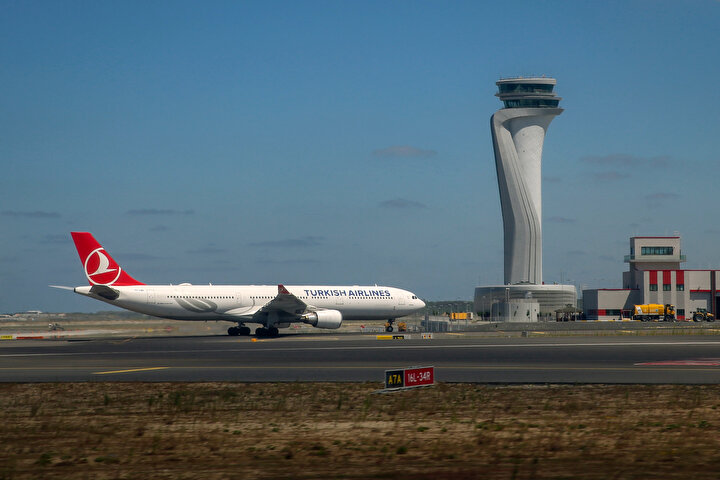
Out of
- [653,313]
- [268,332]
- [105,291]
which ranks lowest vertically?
[268,332]

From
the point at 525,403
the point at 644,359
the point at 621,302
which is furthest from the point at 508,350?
the point at 621,302

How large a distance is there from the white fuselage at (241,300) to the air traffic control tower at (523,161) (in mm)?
42118

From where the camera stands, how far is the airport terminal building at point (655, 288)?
97875 mm

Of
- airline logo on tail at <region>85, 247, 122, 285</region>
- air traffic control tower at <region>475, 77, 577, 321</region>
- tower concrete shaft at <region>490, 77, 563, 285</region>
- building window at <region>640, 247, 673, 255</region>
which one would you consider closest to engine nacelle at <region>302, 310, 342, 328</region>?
airline logo on tail at <region>85, 247, 122, 285</region>

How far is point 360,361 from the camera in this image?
33.3 metres

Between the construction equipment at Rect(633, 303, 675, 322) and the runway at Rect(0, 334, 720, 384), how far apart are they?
45.8 meters

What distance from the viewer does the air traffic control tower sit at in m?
107

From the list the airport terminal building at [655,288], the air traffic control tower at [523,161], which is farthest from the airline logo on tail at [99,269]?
the airport terminal building at [655,288]

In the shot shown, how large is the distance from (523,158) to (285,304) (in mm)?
59660

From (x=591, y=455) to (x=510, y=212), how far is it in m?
96.7

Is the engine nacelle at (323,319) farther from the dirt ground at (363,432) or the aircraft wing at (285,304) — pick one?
the dirt ground at (363,432)

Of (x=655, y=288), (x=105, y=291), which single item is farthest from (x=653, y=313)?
(x=105, y=291)

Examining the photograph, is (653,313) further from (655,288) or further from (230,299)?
(230,299)

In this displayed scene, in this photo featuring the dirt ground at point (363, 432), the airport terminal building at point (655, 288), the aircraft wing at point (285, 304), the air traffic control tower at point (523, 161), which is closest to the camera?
the dirt ground at point (363, 432)
